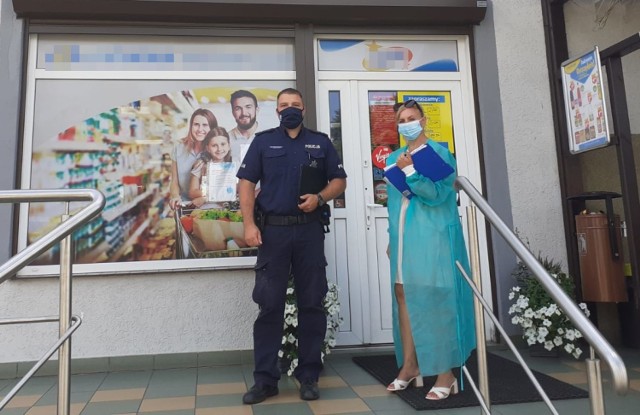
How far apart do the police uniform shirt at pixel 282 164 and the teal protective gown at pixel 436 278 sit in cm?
60

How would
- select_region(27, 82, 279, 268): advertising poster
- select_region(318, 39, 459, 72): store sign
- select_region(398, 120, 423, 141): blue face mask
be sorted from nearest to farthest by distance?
1. select_region(398, 120, 423, 141): blue face mask
2. select_region(27, 82, 279, 268): advertising poster
3. select_region(318, 39, 459, 72): store sign

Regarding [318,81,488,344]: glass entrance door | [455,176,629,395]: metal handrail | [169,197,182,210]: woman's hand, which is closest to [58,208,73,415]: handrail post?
[455,176,629,395]: metal handrail

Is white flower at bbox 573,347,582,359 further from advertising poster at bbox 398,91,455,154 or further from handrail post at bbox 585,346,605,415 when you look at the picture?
handrail post at bbox 585,346,605,415

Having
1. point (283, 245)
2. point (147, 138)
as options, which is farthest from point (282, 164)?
point (147, 138)

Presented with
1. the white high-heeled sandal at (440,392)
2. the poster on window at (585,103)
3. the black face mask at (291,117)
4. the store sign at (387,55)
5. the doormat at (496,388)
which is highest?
the store sign at (387,55)

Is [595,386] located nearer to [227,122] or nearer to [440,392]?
[440,392]

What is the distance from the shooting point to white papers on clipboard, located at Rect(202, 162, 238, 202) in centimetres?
400

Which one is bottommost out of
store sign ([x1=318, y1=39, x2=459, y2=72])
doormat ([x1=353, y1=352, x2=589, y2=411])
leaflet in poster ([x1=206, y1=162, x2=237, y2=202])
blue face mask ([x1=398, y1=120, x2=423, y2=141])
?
doormat ([x1=353, y1=352, x2=589, y2=411])

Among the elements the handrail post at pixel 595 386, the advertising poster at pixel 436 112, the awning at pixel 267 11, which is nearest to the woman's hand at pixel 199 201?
the awning at pixel 267 11

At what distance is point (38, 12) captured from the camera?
3.83 metres

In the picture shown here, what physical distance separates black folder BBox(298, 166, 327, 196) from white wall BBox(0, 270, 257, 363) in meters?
1.20

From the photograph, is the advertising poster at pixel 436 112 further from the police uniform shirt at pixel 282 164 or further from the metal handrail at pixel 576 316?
the metal handrail at pixel 576 316

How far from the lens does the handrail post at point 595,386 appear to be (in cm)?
132

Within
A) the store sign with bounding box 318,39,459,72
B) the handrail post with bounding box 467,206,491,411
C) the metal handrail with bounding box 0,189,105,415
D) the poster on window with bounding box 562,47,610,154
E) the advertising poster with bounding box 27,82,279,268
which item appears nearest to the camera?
the metal handrail with bounding box 0,189,105,415
